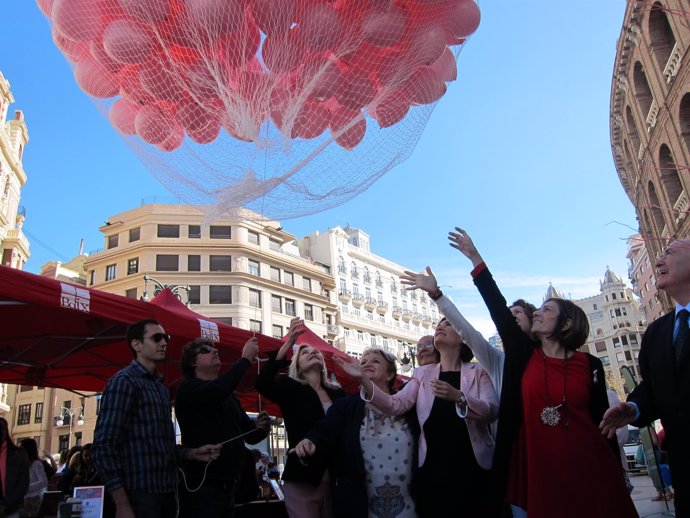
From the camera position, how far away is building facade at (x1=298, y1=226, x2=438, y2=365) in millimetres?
52562

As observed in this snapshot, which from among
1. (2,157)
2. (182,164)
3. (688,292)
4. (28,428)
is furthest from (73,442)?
(688,292)

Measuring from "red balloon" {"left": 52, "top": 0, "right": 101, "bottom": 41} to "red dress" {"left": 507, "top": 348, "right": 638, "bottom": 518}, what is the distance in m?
3.97

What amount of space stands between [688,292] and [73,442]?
146ft

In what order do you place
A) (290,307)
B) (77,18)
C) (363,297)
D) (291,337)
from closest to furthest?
(291,337), (77,18), (290,307), (363,297)

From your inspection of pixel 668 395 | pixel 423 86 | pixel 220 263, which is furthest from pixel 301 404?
pixel 220 263

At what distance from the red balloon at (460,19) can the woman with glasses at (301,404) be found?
108 inches

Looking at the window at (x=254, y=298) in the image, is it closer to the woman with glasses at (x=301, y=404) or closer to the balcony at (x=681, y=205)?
the balcony at (x=681, y=205)

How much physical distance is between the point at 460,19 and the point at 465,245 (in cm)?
248

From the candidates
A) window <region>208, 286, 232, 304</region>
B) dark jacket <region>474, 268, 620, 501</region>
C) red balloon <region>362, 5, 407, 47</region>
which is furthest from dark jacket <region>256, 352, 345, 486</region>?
window <region>208, 286, 232, 304</region>

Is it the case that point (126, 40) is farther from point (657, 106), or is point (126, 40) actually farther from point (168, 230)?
point (168, 230)

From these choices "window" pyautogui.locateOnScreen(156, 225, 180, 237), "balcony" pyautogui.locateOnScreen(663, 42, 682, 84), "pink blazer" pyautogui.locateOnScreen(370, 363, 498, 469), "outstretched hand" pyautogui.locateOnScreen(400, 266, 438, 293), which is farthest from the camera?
"window" pyautogui.locateOnScreen(156, 225, 180, 237)

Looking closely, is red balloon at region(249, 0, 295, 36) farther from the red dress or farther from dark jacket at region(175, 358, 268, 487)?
the red dress

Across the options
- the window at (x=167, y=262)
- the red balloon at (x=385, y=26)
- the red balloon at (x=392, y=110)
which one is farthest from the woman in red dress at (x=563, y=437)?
the window at (x=167, y=262)

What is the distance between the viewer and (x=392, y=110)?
15.8ft
